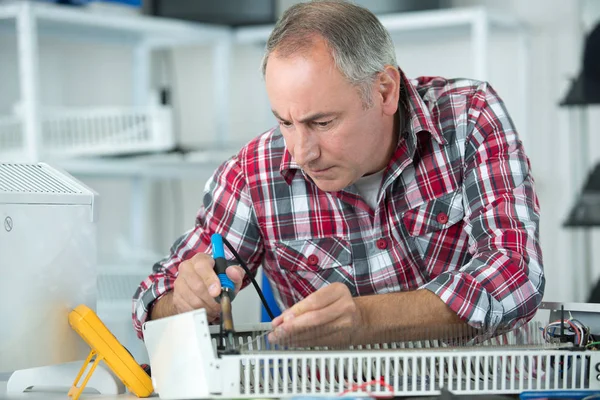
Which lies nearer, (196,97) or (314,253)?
(314,253)

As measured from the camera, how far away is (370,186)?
4.65 ft

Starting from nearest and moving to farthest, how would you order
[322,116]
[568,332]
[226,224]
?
[568,332] → [322,116] → [226,224]

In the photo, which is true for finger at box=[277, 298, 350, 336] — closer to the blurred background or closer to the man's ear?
the man's ear

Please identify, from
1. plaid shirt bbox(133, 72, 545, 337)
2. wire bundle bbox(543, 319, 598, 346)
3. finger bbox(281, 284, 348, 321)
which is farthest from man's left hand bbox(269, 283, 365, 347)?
plaid shirt bbox(133, 72, 545, 337)

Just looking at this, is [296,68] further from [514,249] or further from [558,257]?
[558,257]

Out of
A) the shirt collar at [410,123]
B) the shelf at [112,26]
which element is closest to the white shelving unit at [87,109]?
the shelf at [112,26]

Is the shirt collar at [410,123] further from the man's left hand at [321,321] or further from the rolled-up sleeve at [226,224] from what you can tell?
the man's left hand at [321,321]

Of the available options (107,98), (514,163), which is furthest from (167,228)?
(514,163)

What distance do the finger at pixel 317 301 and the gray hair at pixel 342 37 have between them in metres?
0.37

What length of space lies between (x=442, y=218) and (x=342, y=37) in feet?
1.13

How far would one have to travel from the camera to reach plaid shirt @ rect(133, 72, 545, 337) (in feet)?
4.34

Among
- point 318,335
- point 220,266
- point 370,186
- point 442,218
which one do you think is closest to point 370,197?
point 370,186

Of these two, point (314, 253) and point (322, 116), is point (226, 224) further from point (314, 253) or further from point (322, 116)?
point (322, 116)

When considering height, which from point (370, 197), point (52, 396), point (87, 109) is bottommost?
point (52, 396)
